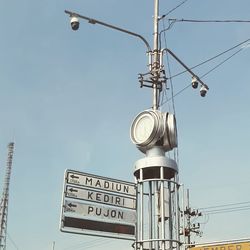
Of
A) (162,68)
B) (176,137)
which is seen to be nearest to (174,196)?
(176,137)

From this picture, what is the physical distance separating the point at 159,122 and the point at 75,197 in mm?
2268

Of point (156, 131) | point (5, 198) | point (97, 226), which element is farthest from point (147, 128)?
point (5, 198)

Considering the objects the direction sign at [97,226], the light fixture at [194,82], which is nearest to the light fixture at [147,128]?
the direction sign at [97,226]

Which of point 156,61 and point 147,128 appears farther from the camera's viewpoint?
point 156,61

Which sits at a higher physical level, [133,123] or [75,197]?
[133,123]

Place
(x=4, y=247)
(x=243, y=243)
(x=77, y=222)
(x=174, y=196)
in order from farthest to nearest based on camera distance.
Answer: (x=4, y=247)
(x=243, y=243)
(x=174, y=196)
(x=77, y=222)

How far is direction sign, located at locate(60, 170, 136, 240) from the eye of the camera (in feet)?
27.2

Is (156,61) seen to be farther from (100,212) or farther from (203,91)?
(100,212)

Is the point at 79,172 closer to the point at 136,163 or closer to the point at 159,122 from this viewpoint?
the point at 136,163

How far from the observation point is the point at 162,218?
28.6 ft

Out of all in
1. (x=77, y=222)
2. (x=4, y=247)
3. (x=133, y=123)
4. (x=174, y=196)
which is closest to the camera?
(x=77, y=222)

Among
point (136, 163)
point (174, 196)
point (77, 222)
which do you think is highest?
point (136, 163)

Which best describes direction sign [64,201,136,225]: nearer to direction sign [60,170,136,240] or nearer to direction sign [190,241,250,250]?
direction sign [60,170,136,240]

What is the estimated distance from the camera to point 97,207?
8.57m
